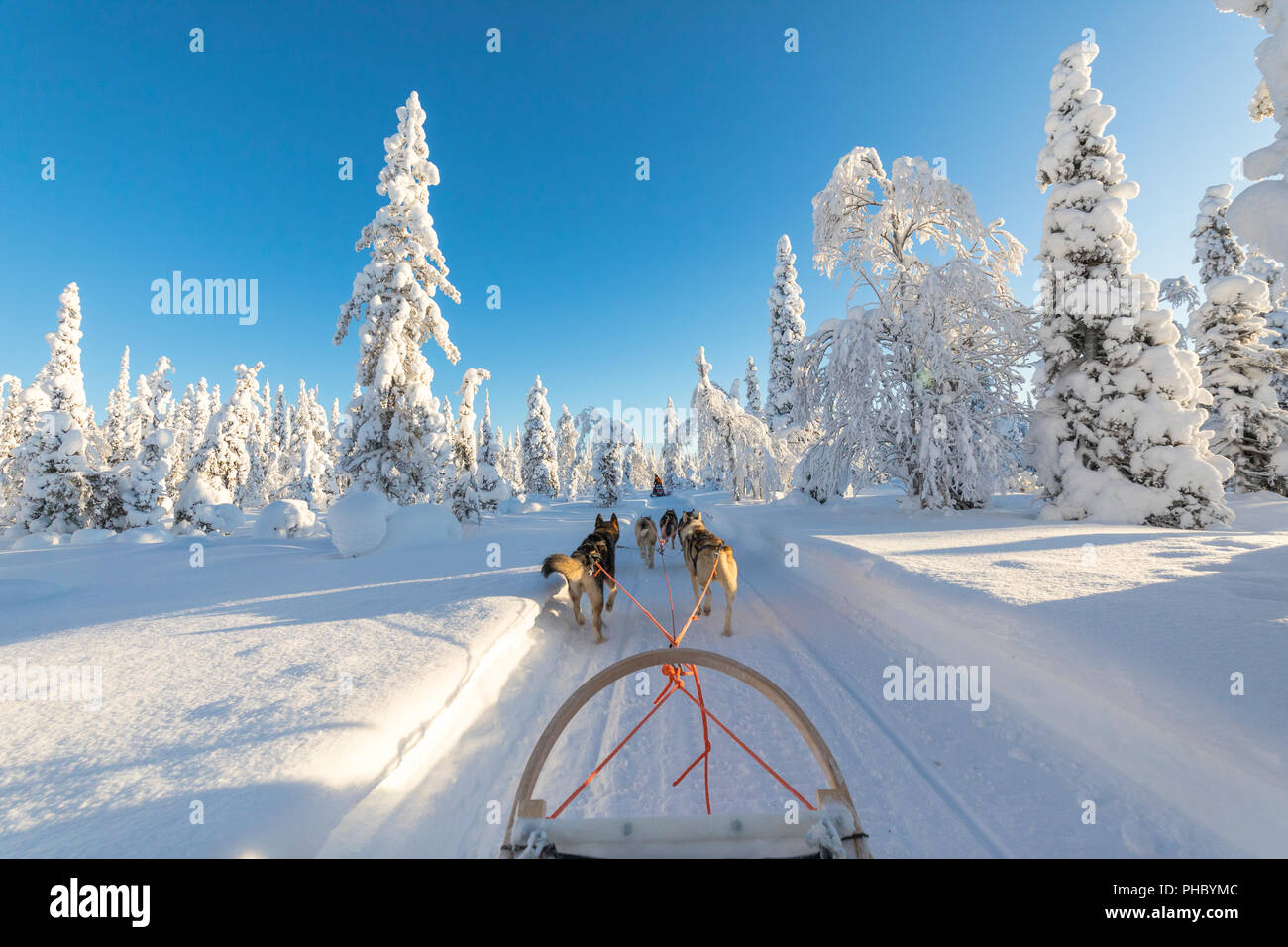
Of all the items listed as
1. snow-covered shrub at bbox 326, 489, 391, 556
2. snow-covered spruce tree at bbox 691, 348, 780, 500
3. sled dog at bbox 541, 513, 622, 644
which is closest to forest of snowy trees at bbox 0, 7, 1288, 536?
snow-covered shrub at bbox 326, 489, 391, 556

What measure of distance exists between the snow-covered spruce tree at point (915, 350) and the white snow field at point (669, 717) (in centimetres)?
514

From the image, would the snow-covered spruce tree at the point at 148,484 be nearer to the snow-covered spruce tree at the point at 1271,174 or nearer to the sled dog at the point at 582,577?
the sled dog at the point at 582,577

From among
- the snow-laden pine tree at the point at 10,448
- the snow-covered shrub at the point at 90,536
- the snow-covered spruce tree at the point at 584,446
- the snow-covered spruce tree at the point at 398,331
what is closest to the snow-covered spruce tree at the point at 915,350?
the snow-covered spruce tree at the point at 398,331

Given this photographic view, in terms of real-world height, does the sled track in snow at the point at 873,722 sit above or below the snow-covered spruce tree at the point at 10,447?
below

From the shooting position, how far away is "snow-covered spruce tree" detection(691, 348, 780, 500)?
2308 cm

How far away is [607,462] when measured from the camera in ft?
122

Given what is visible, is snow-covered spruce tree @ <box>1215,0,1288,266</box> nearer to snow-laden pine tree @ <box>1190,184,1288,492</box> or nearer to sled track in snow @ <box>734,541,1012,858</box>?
sled track in snow @ <box>734,541,1012,858</box>

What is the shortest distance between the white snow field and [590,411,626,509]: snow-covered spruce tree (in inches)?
1189

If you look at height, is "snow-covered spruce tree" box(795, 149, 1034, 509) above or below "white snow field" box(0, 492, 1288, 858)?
above

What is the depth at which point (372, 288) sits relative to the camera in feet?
47.1

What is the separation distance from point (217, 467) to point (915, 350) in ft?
103

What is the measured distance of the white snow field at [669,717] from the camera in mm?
2146
